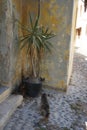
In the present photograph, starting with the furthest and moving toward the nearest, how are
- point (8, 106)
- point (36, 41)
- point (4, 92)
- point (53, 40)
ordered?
point (53, 40), point (36, 41), point (4, 92), point (8, 106)

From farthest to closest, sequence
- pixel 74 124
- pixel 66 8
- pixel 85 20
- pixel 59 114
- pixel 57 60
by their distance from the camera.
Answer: pixel 85 20 → pixel 57 60 → pixel 66 8 → pixel 59 114 → pixel 74 124

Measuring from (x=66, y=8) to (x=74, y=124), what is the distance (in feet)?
6.94

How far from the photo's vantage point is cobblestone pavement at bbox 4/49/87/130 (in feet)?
11.7

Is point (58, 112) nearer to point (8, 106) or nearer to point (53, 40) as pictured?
point (8, 106)

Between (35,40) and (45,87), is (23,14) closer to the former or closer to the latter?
(35,40)

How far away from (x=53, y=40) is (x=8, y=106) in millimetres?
1607

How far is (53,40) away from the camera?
15.0 ft

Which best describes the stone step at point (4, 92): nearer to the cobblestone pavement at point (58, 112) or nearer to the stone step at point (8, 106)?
the stone step at point (8, 106)

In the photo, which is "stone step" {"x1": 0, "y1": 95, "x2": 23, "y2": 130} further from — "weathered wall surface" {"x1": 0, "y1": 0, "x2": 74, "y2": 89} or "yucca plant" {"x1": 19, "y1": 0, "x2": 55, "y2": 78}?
"yucca plant" {"x1": 19, "y1": 0, "x2": 55, "y2": 78}

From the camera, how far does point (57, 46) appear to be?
4.57 meters

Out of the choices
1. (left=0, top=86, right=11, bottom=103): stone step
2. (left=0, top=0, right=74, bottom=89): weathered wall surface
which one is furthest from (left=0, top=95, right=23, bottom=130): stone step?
(left=0, top=0, right=74, bottom=89): weathered wall surface

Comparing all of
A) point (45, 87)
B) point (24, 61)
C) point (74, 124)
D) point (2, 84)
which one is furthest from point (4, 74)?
point (74, 124)

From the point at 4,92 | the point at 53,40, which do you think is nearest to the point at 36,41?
the point at 53,40

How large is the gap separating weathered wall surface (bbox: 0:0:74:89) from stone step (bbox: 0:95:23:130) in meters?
0.32
